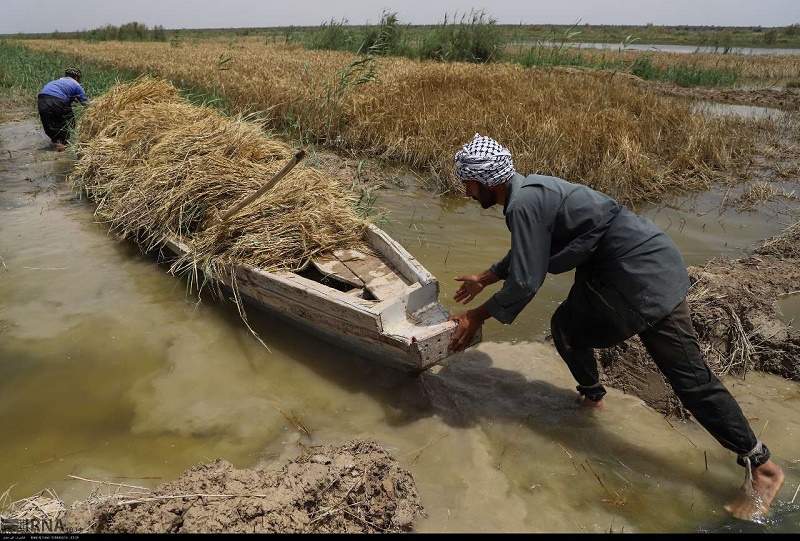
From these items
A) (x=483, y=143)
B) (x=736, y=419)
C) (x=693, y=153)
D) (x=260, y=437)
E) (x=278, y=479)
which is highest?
(x=483, y=143)

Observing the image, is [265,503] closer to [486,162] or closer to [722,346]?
[486,162]

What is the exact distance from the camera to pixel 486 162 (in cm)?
235

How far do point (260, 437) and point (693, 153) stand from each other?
698 centimetres

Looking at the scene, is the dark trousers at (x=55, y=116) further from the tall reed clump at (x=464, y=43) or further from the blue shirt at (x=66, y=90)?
the tall reed clump at (x=464, y=43)

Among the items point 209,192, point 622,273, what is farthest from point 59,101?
point 622,273

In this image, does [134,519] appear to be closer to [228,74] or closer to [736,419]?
[736,419]

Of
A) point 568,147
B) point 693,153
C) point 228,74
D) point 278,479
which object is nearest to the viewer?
point 278,479

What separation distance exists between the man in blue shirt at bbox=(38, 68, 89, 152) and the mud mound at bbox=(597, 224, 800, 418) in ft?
27.0

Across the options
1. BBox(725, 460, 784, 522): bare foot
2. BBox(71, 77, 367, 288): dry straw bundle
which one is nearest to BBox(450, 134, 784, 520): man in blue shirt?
BBox(725, 460, 784, 522): bare foot

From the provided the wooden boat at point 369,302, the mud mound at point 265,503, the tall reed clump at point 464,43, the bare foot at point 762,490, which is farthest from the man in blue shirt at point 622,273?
the tall reed clump at point 464,43

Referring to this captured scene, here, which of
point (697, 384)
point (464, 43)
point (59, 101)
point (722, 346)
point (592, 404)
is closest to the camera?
point (697, 384)

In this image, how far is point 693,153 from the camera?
288 inches

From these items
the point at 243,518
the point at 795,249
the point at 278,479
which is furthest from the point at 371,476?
the point at 795,249

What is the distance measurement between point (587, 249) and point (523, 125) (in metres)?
5.29
